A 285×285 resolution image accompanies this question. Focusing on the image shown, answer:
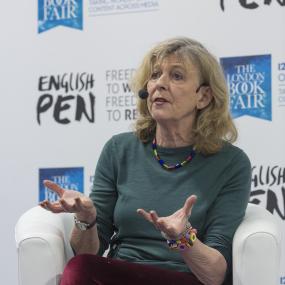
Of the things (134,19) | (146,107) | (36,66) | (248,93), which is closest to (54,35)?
(36,66)

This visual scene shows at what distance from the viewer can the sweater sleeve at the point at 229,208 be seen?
1.73m

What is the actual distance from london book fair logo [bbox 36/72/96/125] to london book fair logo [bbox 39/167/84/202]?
21 cm

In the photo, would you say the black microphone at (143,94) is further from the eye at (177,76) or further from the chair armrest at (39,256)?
the chair armrest at (39,256)

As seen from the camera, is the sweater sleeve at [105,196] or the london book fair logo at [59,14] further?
the london book fair logo at [59,14]

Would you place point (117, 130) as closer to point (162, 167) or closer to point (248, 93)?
point (248, 93)

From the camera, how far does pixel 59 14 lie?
2.95 m

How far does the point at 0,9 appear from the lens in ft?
9.86

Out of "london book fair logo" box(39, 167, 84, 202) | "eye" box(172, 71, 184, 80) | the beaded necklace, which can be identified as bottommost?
"london book fair logo" box(39, 167, 84, 202)

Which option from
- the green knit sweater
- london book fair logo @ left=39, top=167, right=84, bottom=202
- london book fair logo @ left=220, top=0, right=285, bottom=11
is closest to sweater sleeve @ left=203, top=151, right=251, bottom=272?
the green knit sweater

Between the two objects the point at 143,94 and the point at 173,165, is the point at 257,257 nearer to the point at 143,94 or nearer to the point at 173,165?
the point at 173,165

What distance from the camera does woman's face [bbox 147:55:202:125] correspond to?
1841 mm

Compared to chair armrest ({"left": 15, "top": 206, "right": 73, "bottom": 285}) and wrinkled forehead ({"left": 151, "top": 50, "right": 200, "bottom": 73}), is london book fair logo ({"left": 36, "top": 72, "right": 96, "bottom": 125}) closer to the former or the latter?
wrinkled forehead ({"left": 151, "top": 50, "right": 200, "bottom": 73})

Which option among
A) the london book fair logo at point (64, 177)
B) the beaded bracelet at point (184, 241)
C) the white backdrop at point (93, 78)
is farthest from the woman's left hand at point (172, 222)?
the london book fair logo at point (64, 177)

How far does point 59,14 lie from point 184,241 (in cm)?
169
